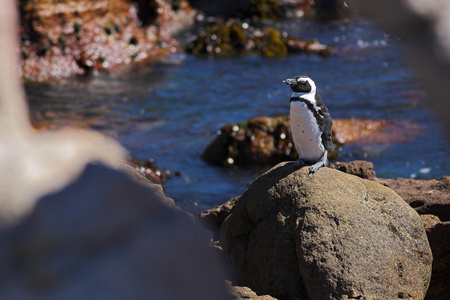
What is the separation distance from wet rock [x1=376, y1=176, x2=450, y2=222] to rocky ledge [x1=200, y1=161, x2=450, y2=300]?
1.88ft

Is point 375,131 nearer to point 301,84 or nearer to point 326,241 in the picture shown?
point 301,84

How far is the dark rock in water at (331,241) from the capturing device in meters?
4.19

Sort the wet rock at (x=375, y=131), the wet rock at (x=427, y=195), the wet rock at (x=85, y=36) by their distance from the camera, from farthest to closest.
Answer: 1. the wet rock at (x=85, y=36)
2. the wet rock at (x=375, y=131)
3. the wet rock at (x=427, y=195)

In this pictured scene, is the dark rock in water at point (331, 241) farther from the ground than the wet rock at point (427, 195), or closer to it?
farther from the ground

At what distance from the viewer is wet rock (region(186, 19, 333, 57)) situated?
16969 mm

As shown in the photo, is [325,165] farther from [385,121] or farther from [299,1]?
[299,1]

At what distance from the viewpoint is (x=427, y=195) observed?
18.3 ft

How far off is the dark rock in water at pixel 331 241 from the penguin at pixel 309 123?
0.21 m

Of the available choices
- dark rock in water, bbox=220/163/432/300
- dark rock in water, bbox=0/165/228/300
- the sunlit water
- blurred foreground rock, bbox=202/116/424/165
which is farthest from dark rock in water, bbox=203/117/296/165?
dark rock in water, bbox=0/165/228/300

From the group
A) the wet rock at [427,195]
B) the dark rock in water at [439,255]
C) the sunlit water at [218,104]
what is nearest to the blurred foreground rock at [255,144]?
the sunlit water at [218,104]

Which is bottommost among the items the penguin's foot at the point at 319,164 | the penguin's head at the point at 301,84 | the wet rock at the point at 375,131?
the wet rock at the point at 375,131

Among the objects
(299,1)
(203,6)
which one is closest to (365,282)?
(203,6)

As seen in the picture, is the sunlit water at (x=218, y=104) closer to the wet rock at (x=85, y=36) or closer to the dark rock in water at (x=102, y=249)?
the wet rock at (x=85, y=36)

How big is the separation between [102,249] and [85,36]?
51.3 ft
